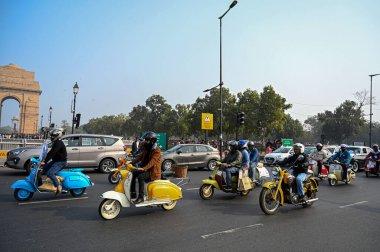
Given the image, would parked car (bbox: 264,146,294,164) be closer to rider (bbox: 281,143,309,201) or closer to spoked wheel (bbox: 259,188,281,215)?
rider (bbox: 281,143,309,201)

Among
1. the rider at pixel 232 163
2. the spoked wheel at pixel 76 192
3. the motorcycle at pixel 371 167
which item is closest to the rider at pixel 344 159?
the motorcycle at pixel 371 167

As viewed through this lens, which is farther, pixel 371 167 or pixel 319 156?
pixel 371 167

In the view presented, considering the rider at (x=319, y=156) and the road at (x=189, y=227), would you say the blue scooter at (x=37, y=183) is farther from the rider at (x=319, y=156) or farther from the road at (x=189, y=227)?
the rider at (x=319, y=156)

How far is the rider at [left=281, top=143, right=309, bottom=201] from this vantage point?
7570 mm

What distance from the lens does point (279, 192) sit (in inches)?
283

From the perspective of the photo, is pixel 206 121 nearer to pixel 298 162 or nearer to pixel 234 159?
pixel 234 159

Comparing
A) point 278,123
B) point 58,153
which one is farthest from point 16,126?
point 58,153

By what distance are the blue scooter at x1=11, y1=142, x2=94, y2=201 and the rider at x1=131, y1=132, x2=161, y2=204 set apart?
236cm

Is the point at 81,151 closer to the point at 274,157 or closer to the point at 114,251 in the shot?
the point at 114,251

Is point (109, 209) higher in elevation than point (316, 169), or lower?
lower

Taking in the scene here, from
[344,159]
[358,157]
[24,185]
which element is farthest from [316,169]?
[24,185]

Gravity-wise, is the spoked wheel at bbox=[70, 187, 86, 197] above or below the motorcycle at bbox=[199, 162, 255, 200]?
below

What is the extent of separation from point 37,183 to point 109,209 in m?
2.65

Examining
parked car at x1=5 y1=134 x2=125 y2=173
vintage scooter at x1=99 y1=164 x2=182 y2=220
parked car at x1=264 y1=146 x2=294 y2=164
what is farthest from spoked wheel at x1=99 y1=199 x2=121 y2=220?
parked car at x1=264 y1=146 x2=294 y2=164
